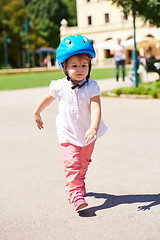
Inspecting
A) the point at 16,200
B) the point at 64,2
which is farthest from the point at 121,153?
the point at 64,2

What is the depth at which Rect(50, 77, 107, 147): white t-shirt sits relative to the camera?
4125mm

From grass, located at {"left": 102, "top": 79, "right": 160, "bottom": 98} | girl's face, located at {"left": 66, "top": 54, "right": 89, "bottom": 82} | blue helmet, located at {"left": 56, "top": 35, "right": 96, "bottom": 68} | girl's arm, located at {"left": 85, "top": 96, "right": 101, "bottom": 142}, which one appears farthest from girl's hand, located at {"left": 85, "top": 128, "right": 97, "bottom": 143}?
grass, located at {"left": 102, "top": 79, "right": 160, "bottom": 98}

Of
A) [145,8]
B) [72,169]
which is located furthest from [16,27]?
[72,169]

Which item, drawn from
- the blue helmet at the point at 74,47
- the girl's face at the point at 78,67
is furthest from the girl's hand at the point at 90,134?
the blue helmet at the point at 74,47

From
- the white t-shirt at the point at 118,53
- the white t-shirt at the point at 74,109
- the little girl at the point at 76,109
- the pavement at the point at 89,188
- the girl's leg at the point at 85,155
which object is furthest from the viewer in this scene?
the white t-shirt at the point at 118,53

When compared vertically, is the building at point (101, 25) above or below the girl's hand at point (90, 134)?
above

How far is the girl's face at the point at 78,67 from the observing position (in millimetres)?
4020

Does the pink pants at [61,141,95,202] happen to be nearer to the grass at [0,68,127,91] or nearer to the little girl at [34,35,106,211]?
the little girl at [34,35,106,211]

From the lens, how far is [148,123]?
912 cm

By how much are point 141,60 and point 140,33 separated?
143ft

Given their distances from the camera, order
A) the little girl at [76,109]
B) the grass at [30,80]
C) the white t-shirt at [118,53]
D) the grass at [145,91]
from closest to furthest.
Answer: the little girl at [76,109] → the grass at [145,91] → the white t-shirt at [118,53] → the grass at [30,80]

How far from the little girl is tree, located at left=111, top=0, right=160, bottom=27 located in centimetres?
1184

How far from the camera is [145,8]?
15883mm

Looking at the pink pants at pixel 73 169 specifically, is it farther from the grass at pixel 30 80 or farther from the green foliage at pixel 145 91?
the grass at pixel 30 80
